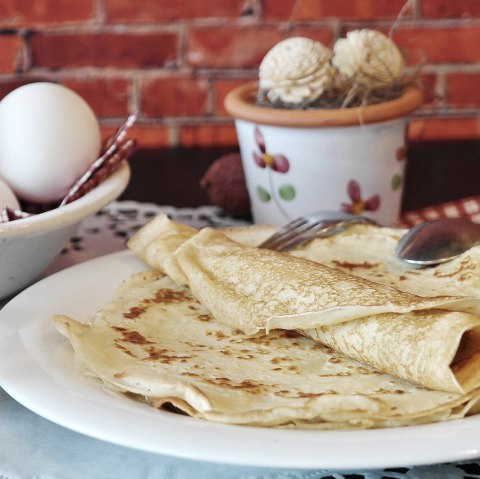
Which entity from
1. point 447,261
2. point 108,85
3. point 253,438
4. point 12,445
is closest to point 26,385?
point 12,445

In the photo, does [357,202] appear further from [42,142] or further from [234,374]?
[234,374]

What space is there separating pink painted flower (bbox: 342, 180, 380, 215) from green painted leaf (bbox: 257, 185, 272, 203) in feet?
0.36

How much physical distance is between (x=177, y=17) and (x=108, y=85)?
231mm

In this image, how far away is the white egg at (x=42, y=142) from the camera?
103 cm

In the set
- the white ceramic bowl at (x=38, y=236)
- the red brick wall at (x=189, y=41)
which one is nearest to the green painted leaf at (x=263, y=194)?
the white ceramic bowl at (x=38, y=236)

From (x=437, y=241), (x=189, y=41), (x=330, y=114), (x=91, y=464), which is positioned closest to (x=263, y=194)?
(x=330, y=114)

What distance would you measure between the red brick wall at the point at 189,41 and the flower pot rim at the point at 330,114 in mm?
828

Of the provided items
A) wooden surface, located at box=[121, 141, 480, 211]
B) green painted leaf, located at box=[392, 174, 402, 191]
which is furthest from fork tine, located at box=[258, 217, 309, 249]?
wooden surface, located at box=[121, 141, 480, 211]

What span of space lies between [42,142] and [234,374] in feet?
1.50

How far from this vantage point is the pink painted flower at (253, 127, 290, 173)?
120 cm

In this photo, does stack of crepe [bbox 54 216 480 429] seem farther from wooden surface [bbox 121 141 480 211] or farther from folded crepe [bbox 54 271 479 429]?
wooden surface [bbox 121 141 480 211]

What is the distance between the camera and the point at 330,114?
1142mm

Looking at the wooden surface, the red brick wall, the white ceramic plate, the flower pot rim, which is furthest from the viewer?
the red brick wall

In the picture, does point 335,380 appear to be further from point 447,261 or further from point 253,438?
point 447,261
